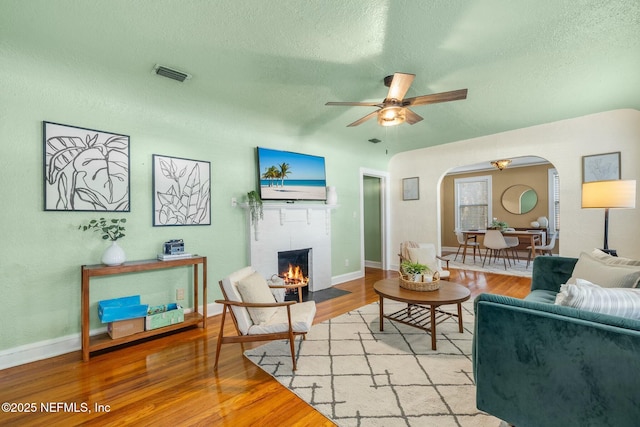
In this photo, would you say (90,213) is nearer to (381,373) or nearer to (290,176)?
(290,176)

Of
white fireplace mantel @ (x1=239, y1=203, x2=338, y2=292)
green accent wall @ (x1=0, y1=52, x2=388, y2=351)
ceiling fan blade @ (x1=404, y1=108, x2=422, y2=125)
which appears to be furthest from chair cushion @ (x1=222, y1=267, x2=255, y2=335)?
ceiling fan blade @ (x1=404, y1=108, x2=422, y2=125)

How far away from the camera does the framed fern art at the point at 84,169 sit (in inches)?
103

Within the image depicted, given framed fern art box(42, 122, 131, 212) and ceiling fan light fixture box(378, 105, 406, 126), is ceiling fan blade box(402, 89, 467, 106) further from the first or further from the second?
framed fern art box(42, 122, 131, 212)

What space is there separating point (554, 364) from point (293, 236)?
135 inches

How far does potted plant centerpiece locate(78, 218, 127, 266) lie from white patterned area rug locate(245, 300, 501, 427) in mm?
1523

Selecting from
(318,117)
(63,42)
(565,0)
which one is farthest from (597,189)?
(63,42)

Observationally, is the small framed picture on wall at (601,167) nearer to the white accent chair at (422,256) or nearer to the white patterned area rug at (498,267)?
the white patterned area rug at (498,267)

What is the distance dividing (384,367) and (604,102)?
408cm

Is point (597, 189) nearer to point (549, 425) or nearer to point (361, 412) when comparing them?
point (549, 425)

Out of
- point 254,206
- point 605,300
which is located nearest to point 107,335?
point 254,206

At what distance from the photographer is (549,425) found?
131 cm

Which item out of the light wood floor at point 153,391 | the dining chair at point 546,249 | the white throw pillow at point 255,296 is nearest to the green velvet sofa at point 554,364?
the light wood floor at point 153,391

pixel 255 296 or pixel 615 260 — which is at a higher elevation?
pixel 615 260

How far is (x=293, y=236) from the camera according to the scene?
4363 millimetres
